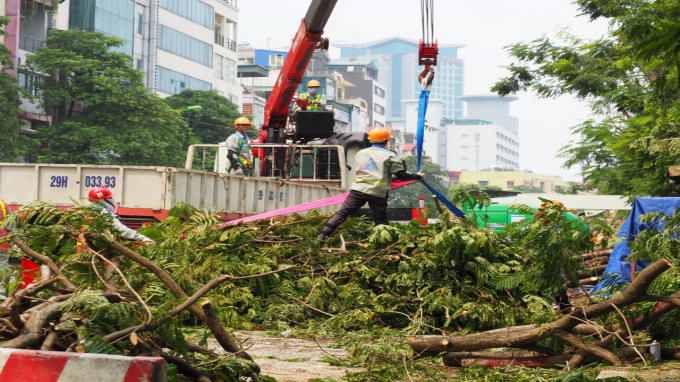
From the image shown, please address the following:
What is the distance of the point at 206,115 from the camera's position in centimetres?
5025

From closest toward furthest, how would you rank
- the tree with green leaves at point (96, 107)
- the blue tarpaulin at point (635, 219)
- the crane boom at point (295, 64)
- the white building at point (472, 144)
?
1. the blue tarpaulin at point (635, 219)
2. the crane boom at point (295, 64)
3. the tree with green leaves at point (96, 107)
4. the white building at point (472, 144)

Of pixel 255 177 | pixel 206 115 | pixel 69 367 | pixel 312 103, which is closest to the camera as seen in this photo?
pixel 69 367

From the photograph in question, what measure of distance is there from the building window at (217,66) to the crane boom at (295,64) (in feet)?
160

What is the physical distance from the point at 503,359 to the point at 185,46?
5653 centimetres

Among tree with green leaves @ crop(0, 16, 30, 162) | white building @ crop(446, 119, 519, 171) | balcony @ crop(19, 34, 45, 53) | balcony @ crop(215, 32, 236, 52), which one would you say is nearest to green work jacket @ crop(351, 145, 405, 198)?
tree with green leaves @ crop(0, 16, 30, 162)

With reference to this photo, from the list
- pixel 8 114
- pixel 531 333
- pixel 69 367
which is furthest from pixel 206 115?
pixel 69 367

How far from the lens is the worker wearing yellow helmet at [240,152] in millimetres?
13312

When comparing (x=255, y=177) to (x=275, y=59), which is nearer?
(x=255, y=177)

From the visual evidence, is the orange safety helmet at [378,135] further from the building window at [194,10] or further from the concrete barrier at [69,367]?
the building window at [194,10]

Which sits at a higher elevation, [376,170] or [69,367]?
[376,170]

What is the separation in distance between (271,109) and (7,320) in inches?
504

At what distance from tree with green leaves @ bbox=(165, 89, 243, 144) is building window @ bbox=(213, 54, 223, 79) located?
11.6 metres

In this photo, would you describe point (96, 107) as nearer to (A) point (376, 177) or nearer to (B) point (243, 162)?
(B) point (243, 162)

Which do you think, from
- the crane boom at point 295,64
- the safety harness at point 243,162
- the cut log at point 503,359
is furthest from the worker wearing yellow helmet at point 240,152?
the cut log at point 503,359
